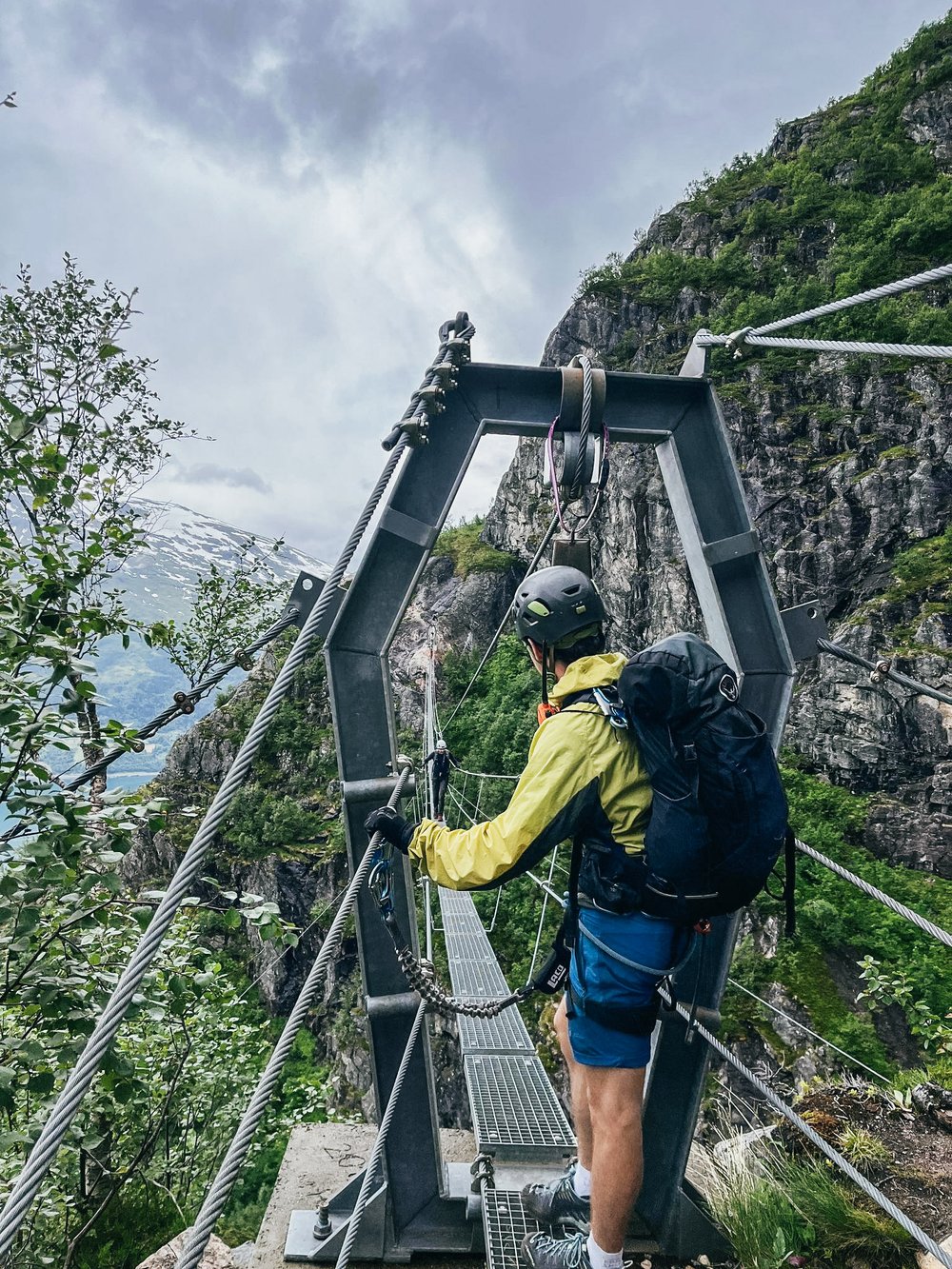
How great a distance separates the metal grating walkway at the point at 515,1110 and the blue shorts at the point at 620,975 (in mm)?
916

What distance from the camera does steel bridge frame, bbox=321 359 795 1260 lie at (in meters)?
1.98

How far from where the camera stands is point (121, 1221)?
3.67m

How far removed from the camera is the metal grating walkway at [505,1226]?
1775mm

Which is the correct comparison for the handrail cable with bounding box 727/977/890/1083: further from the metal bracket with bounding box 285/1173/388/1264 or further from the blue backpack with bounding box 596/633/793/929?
the blue backpack with bounding box 596/633/793/929

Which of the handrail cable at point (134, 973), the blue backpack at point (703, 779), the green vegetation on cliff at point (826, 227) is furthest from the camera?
the green vegetation on cliff at point (826, 227)

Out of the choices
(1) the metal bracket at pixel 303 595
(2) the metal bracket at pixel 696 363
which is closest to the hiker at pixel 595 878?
(1) the metal bracket at pixel 303 595

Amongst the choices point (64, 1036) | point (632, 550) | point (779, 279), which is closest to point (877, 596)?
point (632, 550)

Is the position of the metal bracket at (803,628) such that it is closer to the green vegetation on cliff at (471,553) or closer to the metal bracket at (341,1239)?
the metal bracket at (341,1239)

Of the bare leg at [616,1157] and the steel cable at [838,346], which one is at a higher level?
the steel cable at [838,346]

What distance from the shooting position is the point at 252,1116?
107cm

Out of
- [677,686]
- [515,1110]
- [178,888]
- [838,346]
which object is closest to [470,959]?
[515,1110]

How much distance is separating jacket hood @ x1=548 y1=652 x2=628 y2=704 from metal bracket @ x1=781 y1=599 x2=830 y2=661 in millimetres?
778

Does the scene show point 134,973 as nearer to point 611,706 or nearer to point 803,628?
point 611,706

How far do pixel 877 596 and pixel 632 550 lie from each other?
233 inches
